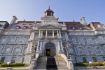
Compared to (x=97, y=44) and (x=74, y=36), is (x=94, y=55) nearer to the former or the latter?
(x=97, y=44)

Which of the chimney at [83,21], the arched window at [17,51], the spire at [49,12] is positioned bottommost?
the arched window at [17,51]

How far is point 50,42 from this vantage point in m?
43.9

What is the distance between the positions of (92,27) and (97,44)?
8.03 metres

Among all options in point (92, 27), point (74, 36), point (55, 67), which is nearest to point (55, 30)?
point (74, 36)

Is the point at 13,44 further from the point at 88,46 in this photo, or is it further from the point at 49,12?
the point at 88,46

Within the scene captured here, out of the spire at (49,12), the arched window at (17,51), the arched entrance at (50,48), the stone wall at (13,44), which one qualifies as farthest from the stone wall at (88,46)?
the arched window at (17,51)

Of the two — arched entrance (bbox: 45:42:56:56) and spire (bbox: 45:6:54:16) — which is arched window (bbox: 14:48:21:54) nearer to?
arched entrance (bbox: 45:42:56:56)

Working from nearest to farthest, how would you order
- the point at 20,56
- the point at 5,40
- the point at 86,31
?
the point at 20,56, the point at 5,40, the point at 86,31

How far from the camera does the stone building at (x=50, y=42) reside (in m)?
42.6

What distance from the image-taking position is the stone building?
4259 cm

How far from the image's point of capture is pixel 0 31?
48.8 m

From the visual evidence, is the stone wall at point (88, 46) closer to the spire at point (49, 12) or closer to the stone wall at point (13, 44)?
the spire at point (49, 12)

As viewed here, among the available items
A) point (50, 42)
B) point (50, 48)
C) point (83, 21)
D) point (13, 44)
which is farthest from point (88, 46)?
point (13, 44)

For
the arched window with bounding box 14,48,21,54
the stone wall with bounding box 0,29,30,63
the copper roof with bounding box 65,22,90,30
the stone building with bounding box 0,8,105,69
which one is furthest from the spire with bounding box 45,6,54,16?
the arched window with bounding box 14,48,21,54
